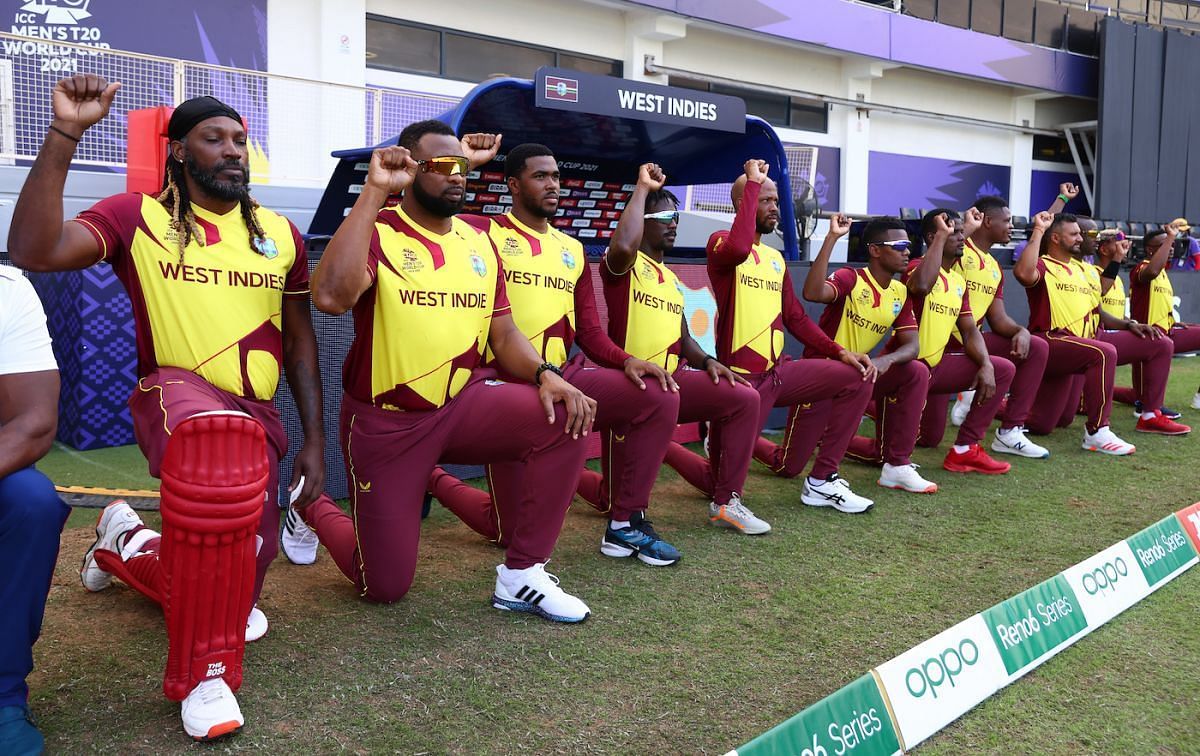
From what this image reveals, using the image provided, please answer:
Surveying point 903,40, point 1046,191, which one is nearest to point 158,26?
point 903,40

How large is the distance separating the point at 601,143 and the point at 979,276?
111 inches

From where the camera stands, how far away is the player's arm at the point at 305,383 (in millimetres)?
3072

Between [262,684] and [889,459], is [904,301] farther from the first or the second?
[262,684]

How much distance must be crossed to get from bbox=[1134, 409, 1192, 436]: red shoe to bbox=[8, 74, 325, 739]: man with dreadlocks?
23.0 ft

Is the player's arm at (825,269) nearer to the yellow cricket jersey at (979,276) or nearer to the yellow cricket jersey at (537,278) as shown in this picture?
the yellow cricket jersey at (979,276)

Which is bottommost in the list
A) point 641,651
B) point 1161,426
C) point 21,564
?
point 641,651

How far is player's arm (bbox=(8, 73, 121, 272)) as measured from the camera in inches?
95.0

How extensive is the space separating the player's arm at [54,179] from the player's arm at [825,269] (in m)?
3.70

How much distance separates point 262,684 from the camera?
2820 millimetres

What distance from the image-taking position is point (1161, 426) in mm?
7578

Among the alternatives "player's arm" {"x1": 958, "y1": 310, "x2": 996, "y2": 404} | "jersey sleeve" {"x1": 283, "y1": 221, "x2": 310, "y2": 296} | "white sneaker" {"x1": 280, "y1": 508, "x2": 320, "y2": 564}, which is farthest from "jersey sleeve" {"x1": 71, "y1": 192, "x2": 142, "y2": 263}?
"player's arm" {"x1": 958, "y1": 310, "x2": 996, "y2": 404}

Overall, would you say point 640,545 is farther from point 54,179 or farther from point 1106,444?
point 1106,444

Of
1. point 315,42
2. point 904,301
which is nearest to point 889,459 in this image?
point 904,301

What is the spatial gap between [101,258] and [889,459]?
448 cm
